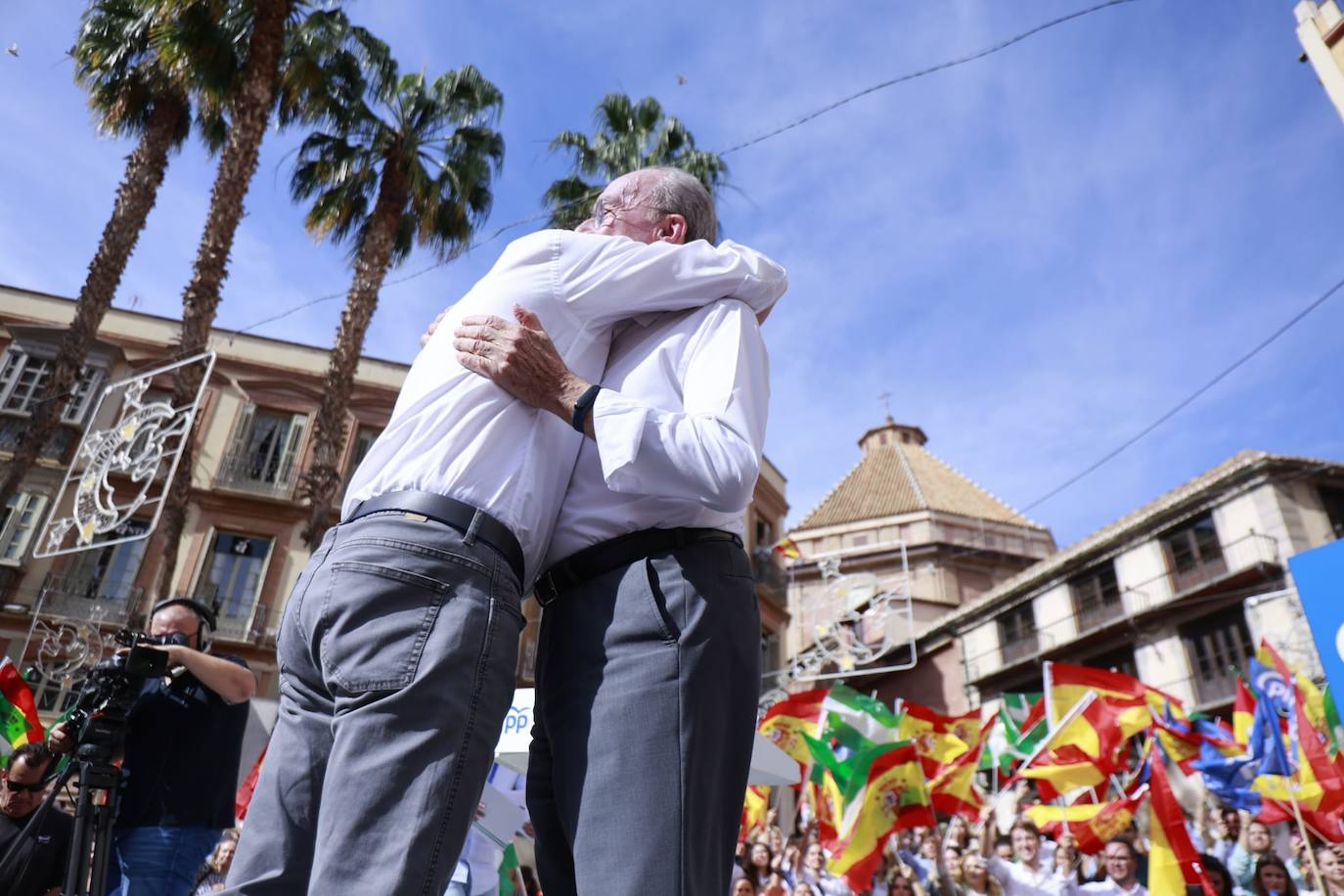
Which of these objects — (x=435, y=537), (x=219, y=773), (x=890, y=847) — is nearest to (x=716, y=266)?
(x=435, y=537)

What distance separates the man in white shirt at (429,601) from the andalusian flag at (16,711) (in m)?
7.93

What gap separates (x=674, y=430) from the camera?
1.51 metres

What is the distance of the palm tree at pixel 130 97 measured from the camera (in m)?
12.8

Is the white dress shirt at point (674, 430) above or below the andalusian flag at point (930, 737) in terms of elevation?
below

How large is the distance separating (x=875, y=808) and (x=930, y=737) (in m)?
3.13

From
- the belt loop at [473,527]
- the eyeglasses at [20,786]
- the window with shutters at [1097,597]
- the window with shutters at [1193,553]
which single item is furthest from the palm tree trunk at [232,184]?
the window with shutters at [1097,597]

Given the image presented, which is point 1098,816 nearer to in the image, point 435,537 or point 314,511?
point 435,537

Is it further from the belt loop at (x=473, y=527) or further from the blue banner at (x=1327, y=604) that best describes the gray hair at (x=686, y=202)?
the blue banner at (x=1327, y=604)

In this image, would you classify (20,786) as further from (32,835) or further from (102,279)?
(102,279)

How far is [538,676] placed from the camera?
165 cm

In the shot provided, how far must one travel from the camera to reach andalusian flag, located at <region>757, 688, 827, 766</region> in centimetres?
1179

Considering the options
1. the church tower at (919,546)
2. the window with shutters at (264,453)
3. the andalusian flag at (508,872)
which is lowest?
the andalusian flag at (508,872)

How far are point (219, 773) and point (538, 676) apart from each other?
2735 millimetres

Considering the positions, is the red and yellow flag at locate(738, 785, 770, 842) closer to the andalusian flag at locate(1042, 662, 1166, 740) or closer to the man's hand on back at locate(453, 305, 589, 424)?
the andalusian flag at locate(1042, 662, 1166, 740)
